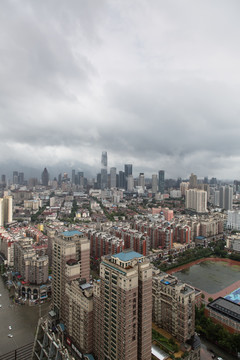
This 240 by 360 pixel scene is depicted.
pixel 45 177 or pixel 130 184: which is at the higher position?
pixel 45 177

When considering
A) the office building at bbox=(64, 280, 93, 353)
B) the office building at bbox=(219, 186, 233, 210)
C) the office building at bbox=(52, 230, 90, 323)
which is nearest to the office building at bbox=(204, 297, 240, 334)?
the office building at bbox=(64, 280, 93, 353)

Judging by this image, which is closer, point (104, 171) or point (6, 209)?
point (6, 209)

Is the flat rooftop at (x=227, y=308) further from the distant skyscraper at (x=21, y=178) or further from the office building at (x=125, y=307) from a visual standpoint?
the distant skyscraper at (x=21, y=178)

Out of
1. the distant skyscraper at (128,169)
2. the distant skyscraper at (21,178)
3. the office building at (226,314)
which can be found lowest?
the office building at (226,314)

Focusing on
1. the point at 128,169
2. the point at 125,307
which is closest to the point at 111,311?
the point at 125,307

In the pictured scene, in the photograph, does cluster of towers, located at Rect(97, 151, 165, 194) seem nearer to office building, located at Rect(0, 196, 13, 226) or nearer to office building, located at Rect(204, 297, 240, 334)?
office building, located at Rect(0, 196, 13, 226)

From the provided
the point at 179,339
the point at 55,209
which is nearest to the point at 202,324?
the point at 179,339

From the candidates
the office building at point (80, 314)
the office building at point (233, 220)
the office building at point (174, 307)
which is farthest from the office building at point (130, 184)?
the office building at point (80, 314)

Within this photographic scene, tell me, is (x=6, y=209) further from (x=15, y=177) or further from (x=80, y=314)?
(x=15, y=177)
